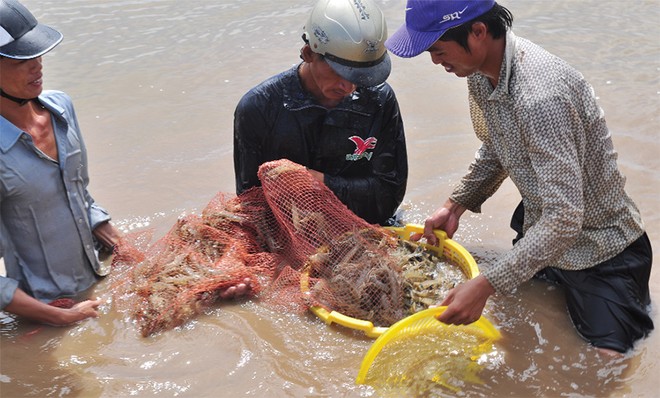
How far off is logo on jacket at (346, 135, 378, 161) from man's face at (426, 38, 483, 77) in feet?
3.46

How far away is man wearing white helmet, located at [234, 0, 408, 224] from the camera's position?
13.5 ft

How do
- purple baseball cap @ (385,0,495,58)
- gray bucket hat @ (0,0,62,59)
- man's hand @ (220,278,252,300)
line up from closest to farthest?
purple baseball cap @ (385,0,495,58)
gray bucket hat @ (0,0,62,59)
man's hand @ (220,278,252,300)

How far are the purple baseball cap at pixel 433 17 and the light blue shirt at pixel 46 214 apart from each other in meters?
2.10

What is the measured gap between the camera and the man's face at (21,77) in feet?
11.8

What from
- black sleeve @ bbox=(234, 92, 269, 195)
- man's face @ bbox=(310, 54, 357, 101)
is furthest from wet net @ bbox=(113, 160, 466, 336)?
man's face @ bbox=(310, 54, 357, 101)

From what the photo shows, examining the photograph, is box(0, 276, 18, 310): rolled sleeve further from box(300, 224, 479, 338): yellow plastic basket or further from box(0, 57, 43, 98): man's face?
box(300, 224, 479, 338): yellow plastic basket

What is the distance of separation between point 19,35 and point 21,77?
217 mm

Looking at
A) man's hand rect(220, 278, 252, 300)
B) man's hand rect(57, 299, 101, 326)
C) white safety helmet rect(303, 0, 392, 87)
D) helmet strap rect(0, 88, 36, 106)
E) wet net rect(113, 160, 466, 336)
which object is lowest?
man's hand rect(57, 299, 101, 326)

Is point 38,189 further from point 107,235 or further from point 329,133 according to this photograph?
point 329,133

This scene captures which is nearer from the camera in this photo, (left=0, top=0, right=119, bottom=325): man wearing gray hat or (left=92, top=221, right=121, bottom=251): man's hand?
(left=0, top=0, right=119, bottom=325): man wearing gray hat

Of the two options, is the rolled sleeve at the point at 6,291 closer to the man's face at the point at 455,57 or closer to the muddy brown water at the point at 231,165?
the muddy brown water at the point at 231,165

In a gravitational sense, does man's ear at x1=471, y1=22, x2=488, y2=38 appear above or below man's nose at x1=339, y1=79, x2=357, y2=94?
above

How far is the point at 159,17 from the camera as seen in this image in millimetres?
9023

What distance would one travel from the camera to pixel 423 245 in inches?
165
